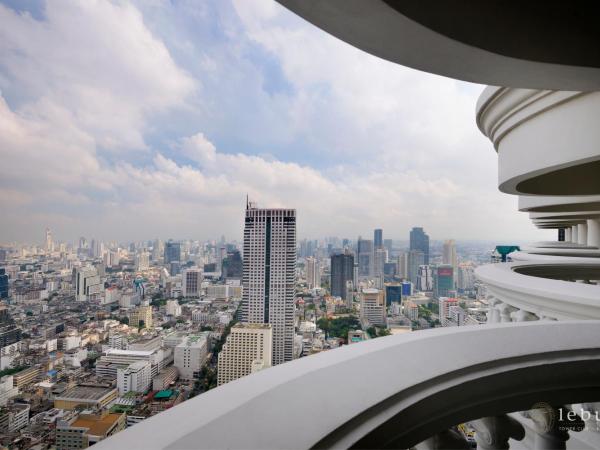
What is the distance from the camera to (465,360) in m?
0.78

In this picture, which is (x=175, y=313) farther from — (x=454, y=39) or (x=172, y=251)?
(x=454, y=39)

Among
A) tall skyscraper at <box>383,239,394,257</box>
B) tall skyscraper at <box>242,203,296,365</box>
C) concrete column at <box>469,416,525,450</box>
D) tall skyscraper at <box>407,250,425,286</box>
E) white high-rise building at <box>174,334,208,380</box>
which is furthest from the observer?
tall skyscraper at <box>383,239,394,257</box>

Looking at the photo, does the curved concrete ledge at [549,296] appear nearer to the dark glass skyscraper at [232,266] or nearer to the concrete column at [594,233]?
the concrete column at [594,233]

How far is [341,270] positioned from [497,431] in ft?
85.9

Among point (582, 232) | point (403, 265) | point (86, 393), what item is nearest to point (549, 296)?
point (86, 393)

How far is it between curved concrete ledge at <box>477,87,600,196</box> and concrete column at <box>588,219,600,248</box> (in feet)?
18.4

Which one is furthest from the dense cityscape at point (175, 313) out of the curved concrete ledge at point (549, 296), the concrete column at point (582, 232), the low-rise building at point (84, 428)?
the concrete column at point (582, 232)

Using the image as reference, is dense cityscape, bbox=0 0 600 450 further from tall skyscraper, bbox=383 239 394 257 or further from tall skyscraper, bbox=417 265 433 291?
tall skyscraper, bbox=383 239 394 257

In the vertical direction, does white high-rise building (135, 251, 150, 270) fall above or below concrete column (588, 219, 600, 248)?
below

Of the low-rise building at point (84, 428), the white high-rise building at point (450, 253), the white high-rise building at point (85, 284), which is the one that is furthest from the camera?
the white high-rise building at point (450, 253)

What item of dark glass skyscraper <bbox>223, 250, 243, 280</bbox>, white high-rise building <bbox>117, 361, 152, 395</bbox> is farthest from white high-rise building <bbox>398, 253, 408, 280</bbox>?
white high-rise building <bbox>117, 361, 152, 395</bbox>

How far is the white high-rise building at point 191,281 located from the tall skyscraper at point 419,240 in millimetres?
20057

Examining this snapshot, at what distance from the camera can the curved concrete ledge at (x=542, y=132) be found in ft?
6.73

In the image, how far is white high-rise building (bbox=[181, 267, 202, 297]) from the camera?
64.5ft
